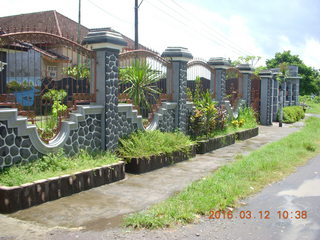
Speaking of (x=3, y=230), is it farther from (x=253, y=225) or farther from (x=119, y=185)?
(x=253, y=225)

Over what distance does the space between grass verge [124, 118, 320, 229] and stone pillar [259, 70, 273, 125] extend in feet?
32.9

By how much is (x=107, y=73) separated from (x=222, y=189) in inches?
134

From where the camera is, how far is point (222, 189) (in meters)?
6.23

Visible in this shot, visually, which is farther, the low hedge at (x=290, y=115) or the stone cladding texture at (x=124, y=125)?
the low hedge at (x=290, y=115)

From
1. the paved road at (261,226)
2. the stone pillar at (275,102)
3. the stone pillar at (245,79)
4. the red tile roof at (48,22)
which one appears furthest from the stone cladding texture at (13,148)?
the red tile roof at (48,22)

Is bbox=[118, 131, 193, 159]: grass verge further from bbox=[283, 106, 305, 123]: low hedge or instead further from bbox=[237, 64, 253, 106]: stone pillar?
bbox=[283, 106, 305, 123]: low hedge

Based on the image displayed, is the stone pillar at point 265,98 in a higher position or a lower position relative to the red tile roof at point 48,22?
lower

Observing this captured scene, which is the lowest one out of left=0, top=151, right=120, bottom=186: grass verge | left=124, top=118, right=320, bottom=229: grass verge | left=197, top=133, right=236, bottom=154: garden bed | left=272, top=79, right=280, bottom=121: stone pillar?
left=124, top=118, right=320, bottom=229: grass verge

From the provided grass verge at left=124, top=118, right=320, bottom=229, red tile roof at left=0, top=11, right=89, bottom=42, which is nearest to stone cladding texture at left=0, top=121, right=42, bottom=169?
grass verge at left=124, top=118, right=320, bottom=229

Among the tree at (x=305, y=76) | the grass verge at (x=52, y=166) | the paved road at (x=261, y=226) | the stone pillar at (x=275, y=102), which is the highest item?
the tree at (x=305, y=76)

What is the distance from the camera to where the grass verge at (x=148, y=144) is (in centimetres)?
820

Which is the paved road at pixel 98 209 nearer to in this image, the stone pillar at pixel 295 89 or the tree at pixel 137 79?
the tree at pixel 137 79

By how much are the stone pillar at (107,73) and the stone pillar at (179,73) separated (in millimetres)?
2871

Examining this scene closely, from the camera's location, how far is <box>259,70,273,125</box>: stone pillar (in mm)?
20359
